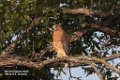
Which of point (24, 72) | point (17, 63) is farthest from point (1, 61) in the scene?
point (24, 72)

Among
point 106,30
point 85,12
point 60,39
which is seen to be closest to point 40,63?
point 60,39

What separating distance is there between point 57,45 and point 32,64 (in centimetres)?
53

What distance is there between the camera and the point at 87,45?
861cm

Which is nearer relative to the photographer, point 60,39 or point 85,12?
point 85,12

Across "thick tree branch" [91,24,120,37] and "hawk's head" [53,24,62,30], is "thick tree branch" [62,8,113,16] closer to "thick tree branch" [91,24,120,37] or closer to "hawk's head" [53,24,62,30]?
"hawk's head" [53,24,62,30]

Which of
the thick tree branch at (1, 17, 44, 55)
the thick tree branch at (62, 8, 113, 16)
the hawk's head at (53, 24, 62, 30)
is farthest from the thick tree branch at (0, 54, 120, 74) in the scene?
the thick tree branch at (62, 8, 113, 16)

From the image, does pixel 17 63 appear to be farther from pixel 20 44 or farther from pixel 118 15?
pixel 118 15

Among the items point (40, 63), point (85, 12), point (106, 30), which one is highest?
point (85, 12)

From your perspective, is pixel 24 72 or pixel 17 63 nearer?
pixel 17 63

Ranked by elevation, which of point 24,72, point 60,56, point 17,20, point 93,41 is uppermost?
point 17,20

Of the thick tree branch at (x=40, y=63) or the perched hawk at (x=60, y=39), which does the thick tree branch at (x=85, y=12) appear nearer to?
the perched hawk at (x=60, y=39)

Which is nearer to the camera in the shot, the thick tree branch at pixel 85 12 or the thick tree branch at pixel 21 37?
the thick tree branch at pixel 85 12

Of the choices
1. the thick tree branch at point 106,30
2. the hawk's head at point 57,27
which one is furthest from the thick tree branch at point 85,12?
the thick tree branch at point 106,30

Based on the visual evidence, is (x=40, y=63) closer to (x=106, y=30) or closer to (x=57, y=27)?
(x=57, y=27)
